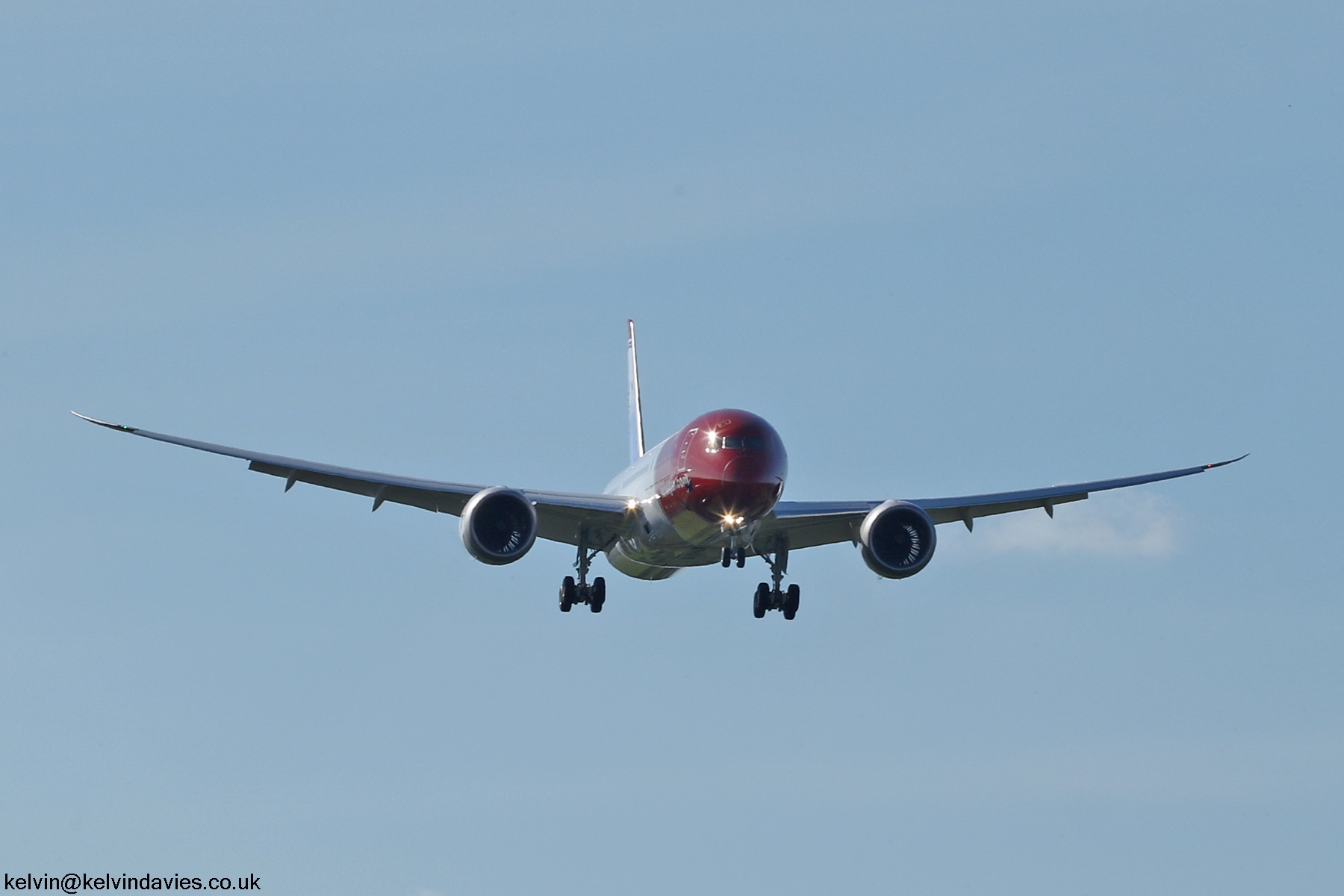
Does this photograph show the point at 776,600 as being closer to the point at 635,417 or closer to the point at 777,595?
the point at 777,595

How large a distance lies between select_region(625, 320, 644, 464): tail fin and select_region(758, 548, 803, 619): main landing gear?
11657mm

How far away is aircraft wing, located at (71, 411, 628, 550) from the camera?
49.3 metres

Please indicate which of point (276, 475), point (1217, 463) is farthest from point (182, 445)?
point (1217, 463)

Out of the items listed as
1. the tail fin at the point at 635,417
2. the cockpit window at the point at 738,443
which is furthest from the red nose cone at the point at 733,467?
the tail fin at the point at 635,417

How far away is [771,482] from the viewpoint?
1832 inches

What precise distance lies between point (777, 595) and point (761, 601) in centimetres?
48

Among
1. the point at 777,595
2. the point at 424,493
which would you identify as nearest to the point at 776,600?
the point at 777,595

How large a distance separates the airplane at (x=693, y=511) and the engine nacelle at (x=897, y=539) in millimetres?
27

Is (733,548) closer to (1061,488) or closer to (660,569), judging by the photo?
(660,569)

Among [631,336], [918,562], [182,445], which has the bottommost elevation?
[918,562]

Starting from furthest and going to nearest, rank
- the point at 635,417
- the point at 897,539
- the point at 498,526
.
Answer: the point at 635,417 → the point at 897,539 → the point at 498,526

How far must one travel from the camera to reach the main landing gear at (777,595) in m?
53.2

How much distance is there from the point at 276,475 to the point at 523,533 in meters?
6.58

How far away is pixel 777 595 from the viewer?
53250 millimetres
